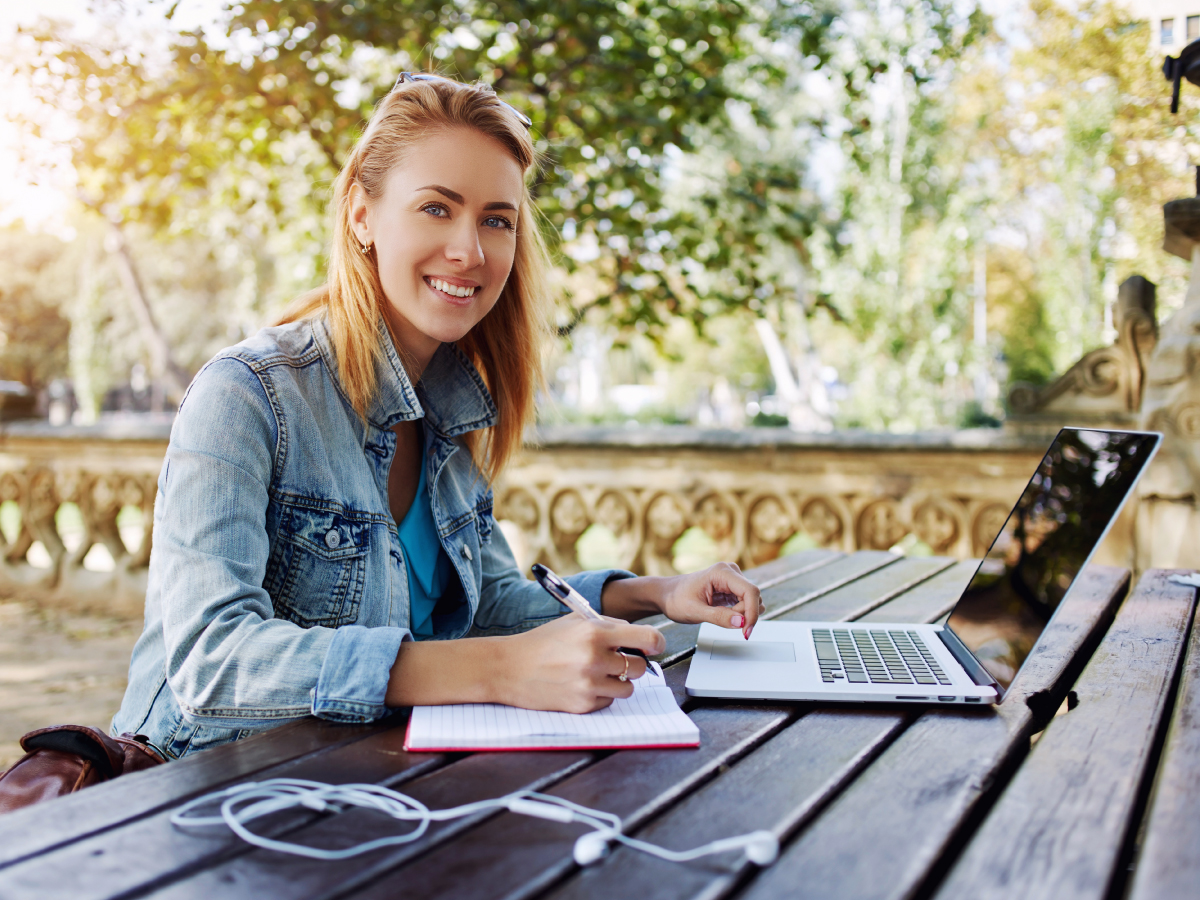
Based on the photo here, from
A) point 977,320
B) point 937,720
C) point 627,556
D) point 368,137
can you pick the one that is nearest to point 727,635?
point 937,720

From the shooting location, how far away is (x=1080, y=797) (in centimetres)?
118

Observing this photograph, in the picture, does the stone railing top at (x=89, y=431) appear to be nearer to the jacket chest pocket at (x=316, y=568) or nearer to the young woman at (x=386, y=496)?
the young woman at (x=386, y=496)

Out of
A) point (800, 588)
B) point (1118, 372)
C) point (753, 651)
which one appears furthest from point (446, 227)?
point (1118, 372)

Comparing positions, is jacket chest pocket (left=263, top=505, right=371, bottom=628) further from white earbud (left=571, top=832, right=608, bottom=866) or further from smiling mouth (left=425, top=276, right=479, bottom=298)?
white earbud (left=571, top=832, right=608, bottom=866)

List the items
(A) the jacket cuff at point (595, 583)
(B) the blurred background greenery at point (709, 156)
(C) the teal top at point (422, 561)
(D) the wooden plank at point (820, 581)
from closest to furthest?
1. (C) the teal top at point (422, 561)
2. (A) the jacket cuff at point (595, 583)
3. (D) the wooden plank at point (820, 581)
4. (B) the blurred background greenery at point (709, 156)

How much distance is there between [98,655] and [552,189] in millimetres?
3659

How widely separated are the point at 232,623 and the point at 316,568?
0.32 meters

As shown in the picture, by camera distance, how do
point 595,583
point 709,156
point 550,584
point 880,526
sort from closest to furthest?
point 550,584 < point 595,583 < point 880,526 < point 709,156

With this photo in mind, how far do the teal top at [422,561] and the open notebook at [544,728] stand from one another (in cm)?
64

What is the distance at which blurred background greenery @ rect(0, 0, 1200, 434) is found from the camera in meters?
4.97

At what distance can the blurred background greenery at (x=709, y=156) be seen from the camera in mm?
4969

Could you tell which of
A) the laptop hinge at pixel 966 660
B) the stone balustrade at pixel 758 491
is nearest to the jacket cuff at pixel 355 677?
the laptop hinge at pixel 966 660

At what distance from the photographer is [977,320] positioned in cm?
3422

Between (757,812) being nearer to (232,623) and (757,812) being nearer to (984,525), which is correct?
(232,623)
